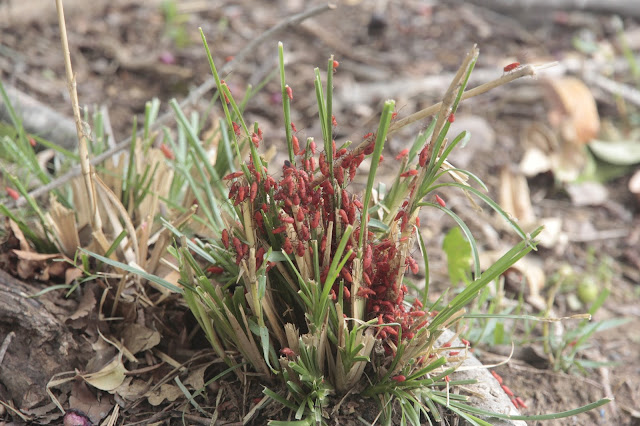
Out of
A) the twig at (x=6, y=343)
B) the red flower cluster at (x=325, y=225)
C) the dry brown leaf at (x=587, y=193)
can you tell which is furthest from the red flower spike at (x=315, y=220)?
the dry brown leaf at (x=587, y=193)

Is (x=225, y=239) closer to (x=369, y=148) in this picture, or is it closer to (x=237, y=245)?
(x=237, y=245)

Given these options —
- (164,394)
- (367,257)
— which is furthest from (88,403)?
(367,257)

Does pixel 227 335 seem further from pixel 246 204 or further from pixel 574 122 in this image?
pixel 574 122

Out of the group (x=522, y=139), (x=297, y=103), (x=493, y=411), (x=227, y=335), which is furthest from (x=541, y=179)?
(x=227, y=335)

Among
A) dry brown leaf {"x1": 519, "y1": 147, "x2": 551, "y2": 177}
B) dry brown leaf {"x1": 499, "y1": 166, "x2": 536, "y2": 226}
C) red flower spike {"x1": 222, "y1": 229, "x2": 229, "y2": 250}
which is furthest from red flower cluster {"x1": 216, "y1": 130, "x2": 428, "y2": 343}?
dry brown leaf {"x1": 519, "y1": 147, "x2": 551, "y2": 177}

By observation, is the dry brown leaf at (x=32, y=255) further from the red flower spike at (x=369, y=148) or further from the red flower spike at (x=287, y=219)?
the red flower spike at (x=369, y=148)

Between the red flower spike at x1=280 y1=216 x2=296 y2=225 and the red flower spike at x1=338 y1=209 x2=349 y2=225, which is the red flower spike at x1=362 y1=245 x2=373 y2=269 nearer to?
the red flower spike at x1=338 y1=209 x2=349 y2=225
